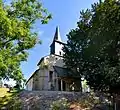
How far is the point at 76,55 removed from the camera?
132 ft

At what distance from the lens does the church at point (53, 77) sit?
47062 mm

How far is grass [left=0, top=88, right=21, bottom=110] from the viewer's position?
2533cm

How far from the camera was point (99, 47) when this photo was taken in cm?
3606

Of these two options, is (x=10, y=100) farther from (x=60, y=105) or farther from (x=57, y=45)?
(x=57, y=45)

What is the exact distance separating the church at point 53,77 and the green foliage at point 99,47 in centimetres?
612

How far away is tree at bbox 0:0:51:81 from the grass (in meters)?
3.01

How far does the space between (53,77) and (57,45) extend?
10.6 metres

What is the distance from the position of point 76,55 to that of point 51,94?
1320 cm

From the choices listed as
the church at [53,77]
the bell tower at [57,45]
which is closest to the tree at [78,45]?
the church at [53,77]

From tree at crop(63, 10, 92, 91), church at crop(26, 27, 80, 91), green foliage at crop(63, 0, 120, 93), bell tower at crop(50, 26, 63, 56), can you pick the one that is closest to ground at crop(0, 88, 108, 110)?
green foliage at crop(63, 0, 120, 93)

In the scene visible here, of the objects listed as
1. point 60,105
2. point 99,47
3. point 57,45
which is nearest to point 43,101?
point 60,105

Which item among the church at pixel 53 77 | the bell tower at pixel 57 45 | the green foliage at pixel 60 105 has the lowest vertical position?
the green foliage at pixel 60 105

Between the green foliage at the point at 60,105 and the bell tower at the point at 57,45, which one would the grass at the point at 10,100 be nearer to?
the green foliage at the point at 60,105

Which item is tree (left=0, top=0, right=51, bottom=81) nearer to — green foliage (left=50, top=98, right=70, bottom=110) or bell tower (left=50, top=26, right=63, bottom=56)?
green foliage (left=50, top=98, right=70, bottom=110)
